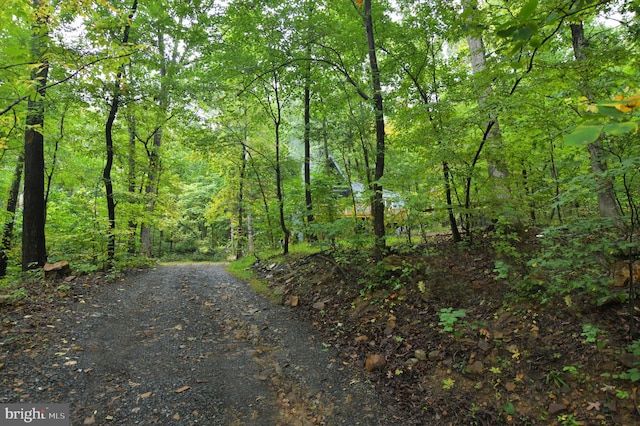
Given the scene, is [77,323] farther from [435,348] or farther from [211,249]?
[211,249]

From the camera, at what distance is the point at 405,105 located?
288 inches

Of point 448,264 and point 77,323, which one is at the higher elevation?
point 448,264

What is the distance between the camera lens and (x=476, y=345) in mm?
3746

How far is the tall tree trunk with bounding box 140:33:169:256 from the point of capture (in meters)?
10.8

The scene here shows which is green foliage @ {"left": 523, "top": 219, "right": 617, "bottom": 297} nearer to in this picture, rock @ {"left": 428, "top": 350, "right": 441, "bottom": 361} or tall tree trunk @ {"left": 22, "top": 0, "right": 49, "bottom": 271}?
rock @ {"left": 428, "top": 350, "right": 441, "bottom": 361}

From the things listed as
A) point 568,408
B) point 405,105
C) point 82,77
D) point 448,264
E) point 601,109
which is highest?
point 405,105

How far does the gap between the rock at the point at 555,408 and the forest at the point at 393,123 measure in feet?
2.02

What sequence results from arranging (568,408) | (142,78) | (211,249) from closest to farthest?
(568,408) → (142,78) → (211,249)

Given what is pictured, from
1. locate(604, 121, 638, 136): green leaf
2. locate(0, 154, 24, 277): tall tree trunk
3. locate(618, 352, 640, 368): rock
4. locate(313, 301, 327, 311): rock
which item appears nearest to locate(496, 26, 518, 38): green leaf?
locate(604, 121, 638, 136): green leaf

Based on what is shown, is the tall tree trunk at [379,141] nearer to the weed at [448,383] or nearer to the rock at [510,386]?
the weed at [448,383]

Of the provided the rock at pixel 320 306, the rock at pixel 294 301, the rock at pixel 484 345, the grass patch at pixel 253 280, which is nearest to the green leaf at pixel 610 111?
the rock at pixel 484 345

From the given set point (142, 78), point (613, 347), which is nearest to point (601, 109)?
point (613, 347)

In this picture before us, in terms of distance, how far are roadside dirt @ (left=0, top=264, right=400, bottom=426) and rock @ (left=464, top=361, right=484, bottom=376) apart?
0.92 metres

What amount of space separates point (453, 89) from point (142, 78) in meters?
9.27
